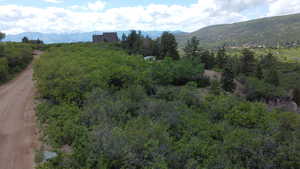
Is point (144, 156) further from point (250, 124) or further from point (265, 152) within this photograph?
point (250, 124)

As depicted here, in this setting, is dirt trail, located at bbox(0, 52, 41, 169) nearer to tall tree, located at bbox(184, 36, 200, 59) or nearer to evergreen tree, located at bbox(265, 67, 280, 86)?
tall tree, located at bbox(184, 36, 200, 59)

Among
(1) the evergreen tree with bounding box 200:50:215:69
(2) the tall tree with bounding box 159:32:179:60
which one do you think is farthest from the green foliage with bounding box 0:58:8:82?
(1) the evergreen tree with bounding box 200:50:215:69

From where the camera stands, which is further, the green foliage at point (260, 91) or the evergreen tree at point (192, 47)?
the evergreen tree at point (192, 47)

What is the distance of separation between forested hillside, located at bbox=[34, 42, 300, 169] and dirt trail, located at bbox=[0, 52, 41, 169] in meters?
0.52

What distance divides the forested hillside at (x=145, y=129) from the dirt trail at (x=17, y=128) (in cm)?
52

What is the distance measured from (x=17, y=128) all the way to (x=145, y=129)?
4996mm

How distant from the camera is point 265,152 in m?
4.99

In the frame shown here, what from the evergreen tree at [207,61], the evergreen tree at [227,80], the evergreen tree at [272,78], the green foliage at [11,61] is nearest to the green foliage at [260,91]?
the evergreen tree at [227,80]

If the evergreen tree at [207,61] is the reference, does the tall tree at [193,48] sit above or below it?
above

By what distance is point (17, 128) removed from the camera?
6.73 metres

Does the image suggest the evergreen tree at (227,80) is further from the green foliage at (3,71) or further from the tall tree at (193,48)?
the green foliage at (3,71)

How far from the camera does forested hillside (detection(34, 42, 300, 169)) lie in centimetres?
451

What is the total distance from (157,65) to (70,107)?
9.38 meters

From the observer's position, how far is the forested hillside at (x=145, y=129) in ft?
14.8
